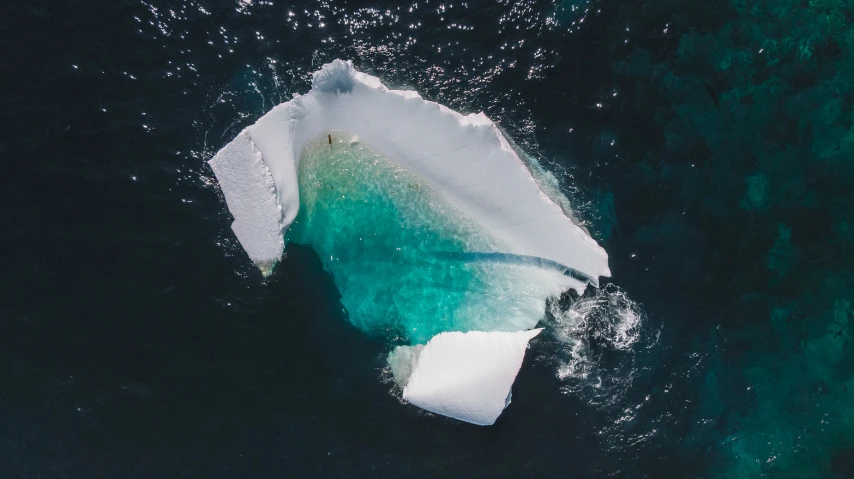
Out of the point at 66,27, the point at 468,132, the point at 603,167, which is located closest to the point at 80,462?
the point at 66,27

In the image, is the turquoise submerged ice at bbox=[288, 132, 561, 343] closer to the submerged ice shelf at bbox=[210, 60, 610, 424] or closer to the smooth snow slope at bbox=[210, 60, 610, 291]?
the submerged ice shelf at bbox=[210, 60, 610, 424]

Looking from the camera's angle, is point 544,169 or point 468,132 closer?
point 468,132

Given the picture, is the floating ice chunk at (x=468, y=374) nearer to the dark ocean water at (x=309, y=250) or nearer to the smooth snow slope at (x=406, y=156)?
the dark ocean water at (x=309, y=250)

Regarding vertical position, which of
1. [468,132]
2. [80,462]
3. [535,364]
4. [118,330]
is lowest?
[80,462]

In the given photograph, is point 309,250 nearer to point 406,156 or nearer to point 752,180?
point 406,156

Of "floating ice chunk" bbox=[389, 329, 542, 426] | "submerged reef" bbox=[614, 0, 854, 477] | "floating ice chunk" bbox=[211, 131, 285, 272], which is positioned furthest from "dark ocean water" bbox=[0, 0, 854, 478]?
"floating ice chunk" bbox=[389, 329, 542, 426]

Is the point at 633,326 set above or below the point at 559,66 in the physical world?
below

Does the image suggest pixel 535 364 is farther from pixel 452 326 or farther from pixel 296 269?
pixel 296 269
